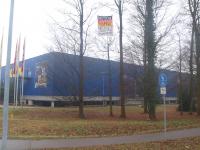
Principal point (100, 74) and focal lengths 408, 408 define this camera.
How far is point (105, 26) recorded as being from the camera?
30344mm

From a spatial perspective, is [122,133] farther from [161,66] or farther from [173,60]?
[173,60]

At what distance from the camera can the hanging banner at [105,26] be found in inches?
1169

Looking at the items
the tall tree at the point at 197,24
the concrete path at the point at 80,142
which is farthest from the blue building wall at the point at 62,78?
the concrete path at the point at 80,142

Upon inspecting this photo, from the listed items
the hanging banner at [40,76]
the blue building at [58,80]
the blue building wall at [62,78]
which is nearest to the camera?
the blue building wall at [62,78]

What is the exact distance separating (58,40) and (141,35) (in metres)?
9.66

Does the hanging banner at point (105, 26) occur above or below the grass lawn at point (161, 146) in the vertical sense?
above

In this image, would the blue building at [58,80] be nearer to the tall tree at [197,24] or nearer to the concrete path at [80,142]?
the tall tree at [197,24]

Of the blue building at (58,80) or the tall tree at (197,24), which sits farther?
the blue building at (58,80)

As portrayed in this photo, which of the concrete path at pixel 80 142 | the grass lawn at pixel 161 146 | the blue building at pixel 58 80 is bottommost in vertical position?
the grass lawn at pixel 161 146

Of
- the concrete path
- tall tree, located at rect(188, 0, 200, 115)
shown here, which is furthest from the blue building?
the concrete path

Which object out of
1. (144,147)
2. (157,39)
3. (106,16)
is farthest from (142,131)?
(157,39)

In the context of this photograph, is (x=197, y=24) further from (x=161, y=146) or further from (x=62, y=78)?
(x=161, y=146)

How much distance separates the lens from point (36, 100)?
76.1 metres

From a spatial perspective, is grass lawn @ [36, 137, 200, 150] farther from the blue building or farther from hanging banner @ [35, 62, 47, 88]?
hanging banner @ [35, 62, 47, 88]
